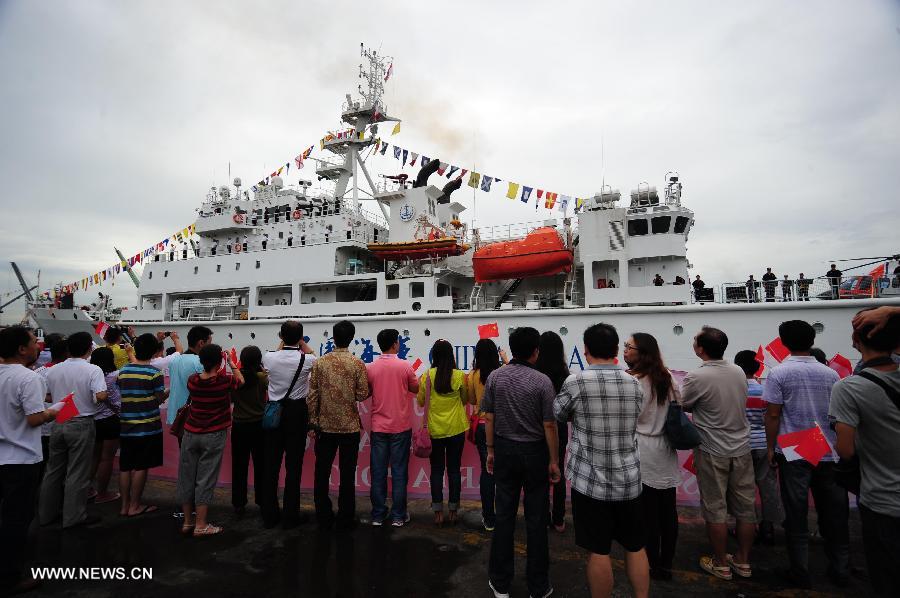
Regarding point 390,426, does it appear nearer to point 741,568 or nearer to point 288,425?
point 288,425

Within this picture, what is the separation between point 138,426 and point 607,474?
15.9 ft

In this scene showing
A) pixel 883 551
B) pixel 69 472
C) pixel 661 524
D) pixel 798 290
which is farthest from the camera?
pixel 798 290

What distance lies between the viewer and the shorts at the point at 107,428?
5086 mm

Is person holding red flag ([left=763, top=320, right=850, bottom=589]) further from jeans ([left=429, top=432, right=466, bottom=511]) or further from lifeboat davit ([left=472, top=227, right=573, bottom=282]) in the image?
lifeboat davit ([left=472, top=227, right=573, bottom=282])

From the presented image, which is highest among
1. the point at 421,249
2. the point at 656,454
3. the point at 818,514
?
the point at 421,249

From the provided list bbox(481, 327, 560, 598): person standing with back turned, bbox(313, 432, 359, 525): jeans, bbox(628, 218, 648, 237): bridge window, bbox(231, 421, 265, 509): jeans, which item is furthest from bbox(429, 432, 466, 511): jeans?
bbox(628, 218, 648, 237): bridge window

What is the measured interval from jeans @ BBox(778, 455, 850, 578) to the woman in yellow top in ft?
9.27

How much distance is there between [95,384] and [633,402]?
528 cm

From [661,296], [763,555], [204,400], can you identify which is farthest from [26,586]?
[661,296]

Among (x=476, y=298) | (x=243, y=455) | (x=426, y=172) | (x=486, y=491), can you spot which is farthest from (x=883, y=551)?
(x=426, y=172)

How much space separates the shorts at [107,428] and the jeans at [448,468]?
3.98 m

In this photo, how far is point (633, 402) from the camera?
108 inches

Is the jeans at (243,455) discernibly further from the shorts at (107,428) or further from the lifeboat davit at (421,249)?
the lifeboat davit at (421,249)

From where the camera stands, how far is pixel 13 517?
10.6 feet
